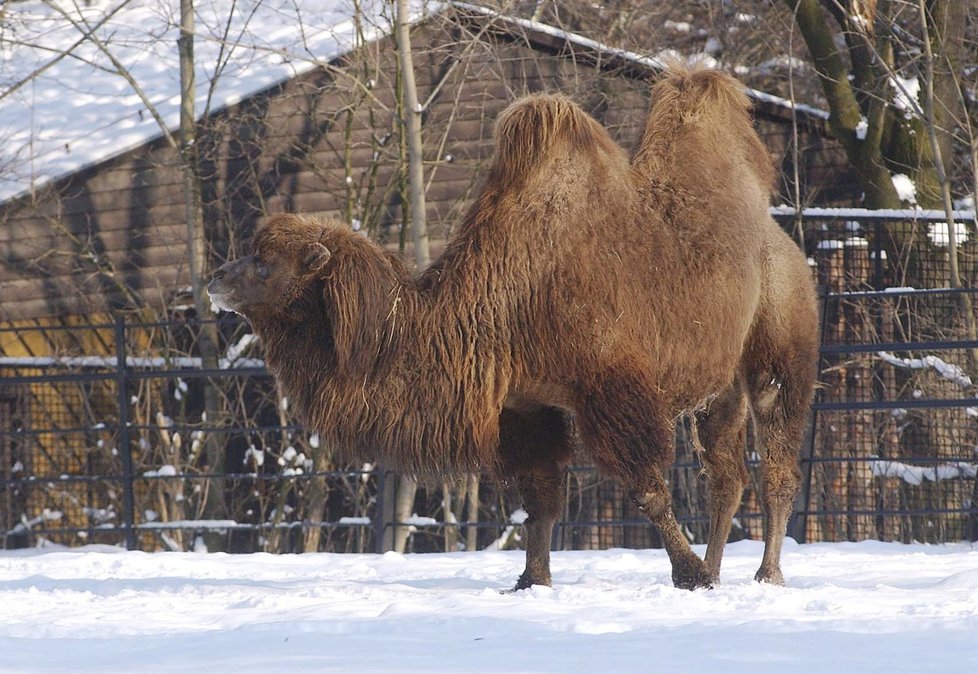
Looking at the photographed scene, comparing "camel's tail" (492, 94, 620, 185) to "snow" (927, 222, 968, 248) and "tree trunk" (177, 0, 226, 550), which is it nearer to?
"snow" (927, 222, 968, 248)

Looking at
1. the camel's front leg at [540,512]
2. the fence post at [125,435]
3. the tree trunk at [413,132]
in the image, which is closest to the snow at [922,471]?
the tree trunk at [413,132]

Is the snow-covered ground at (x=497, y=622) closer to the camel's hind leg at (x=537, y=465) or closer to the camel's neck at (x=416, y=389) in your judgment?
the camel's hind leg at (x=537, y=465)

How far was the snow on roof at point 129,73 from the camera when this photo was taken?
15216 millimetres

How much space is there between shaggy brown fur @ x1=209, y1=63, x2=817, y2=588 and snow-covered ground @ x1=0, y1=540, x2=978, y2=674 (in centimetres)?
65

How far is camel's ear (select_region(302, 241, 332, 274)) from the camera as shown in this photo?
6.26 meters

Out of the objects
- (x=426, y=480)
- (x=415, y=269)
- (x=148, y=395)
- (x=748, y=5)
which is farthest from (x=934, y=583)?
(x=748, y=5)

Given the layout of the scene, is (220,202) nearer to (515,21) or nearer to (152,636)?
(515,21)

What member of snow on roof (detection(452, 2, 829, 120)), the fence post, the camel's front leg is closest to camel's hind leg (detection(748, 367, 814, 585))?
the camel's front leg

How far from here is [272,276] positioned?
6297 millimetres

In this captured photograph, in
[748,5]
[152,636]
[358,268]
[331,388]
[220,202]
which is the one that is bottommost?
[152,636]

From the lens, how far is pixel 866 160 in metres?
14.3

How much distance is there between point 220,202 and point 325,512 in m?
3.83

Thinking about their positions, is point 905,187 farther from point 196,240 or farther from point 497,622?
point 497,622

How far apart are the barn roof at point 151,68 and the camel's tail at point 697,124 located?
635 centimetres
